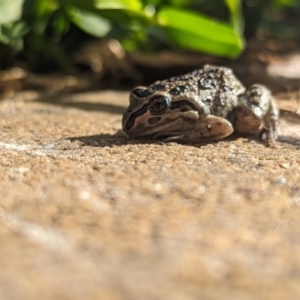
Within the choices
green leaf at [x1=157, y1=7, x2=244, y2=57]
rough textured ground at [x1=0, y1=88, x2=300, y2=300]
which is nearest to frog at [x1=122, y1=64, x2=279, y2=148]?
rough textured ground at [x1=0, y1=88, x2=300, y2=300]

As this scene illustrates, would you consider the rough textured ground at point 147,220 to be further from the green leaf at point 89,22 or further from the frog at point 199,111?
the green leaf at point 89,22

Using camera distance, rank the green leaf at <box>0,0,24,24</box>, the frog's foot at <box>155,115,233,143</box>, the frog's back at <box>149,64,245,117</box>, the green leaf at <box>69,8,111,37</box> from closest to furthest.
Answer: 1. the frog's foot at <box>155,115,233,143</box>
2. the frog's back at <box>149,64,245,117</box>
3. the green leaf at <box>0,0,24,24</box>
4. the green leaf at <box>69,8,111,37</box>

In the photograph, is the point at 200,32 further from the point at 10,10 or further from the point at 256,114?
the point at 10,10

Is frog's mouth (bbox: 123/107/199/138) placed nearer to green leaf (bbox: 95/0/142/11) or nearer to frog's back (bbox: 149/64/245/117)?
frog's back (bbox: 149/64/245/117)

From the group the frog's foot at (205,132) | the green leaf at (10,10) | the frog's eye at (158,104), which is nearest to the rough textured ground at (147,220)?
the frog's foot at (205,132)

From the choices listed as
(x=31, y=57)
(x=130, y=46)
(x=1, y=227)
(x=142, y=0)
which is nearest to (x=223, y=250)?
(x=1, y=227)

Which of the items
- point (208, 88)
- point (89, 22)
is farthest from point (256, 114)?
point (89, 22)
